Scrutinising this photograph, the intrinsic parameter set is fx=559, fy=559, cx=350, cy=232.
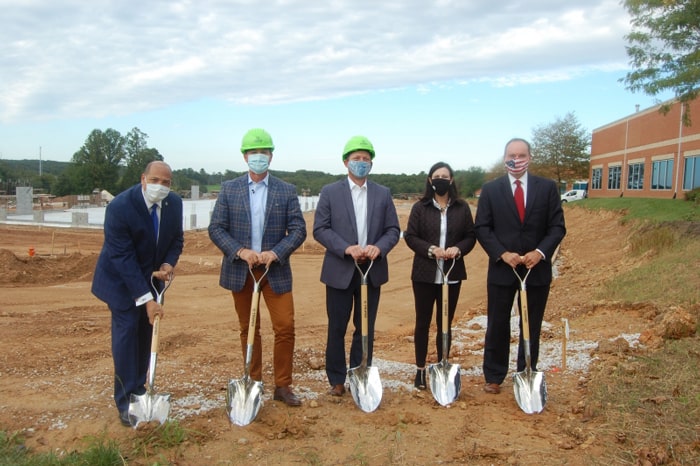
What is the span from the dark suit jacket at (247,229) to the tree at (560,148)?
54185 millimetres

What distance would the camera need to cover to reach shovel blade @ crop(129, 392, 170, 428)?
4.10 metres

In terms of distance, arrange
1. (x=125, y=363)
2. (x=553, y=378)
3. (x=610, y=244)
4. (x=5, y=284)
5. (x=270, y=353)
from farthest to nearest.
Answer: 1. (x=610, y=244)
2. (x=5, y=284)
3. (x=270, y=353)
4. (x=553, y=378)
5. (x=125, y=363)

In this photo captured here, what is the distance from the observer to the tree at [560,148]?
55531 mm

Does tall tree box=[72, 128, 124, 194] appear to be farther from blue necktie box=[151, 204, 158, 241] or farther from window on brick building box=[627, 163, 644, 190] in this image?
blue necktie box=[151, 204, 158, 241]

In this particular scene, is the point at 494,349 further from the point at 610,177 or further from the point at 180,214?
the point at 610,177

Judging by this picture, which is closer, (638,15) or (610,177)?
(638,15)

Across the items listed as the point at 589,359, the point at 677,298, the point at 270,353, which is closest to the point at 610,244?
the point at 677,298

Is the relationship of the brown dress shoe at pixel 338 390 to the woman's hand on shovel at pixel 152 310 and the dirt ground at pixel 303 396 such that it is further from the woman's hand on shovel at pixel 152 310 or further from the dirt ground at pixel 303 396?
the woman's hand on shovel at pixel 152 310

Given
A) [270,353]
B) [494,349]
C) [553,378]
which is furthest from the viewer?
[270,353]

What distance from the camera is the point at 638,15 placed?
18594 millimetres

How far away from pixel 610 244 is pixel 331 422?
1611 centimetres

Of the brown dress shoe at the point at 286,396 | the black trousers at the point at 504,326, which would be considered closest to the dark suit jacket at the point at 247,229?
the brown dress shoe at the point at 286,396

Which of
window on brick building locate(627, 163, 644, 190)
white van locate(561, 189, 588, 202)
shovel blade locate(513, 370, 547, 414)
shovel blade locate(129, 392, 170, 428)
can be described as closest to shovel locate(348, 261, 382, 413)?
shovel blade locate(513, 370, 547, 414)

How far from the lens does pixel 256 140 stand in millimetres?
4547
